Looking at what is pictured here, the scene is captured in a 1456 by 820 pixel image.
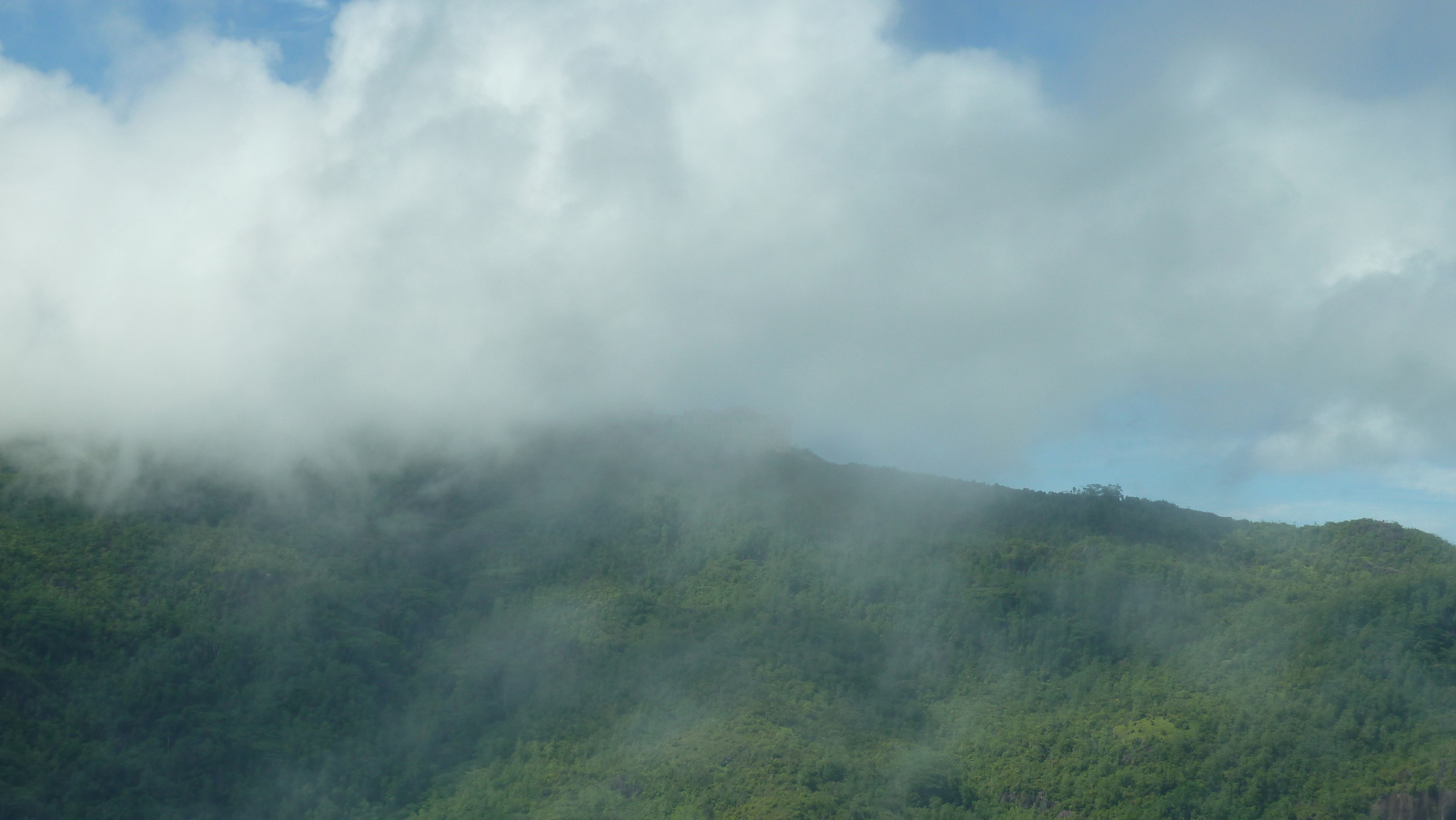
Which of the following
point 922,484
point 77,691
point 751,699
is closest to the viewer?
point 77,691

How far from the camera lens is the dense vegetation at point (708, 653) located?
96562 mm

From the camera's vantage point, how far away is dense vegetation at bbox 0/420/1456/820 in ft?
317

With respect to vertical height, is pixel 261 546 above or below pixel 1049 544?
below

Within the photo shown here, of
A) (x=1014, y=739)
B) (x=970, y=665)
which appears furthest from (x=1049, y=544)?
(x=1014, y=739)

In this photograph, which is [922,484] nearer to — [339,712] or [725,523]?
[725,523]

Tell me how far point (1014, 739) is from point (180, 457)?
325 ft

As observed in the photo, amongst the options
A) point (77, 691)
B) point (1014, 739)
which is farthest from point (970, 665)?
point (77, 691)

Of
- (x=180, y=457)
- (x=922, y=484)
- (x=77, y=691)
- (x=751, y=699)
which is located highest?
(x=922, y=484)

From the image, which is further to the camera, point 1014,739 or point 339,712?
point 339,712

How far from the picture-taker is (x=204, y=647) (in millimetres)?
112438

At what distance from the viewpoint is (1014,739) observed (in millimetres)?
105562

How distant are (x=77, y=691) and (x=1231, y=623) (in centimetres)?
10577

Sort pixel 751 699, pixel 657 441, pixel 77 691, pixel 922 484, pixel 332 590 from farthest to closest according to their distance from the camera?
pixel 657 441 < pixel 922 484 < pixel 332 590 < pixel 751 699 < pixel 77 691

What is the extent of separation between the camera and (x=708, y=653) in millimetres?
118750
